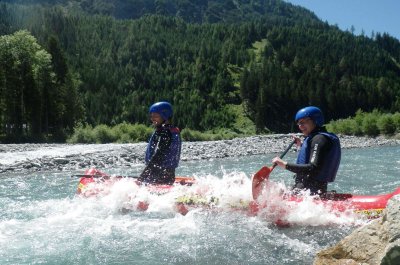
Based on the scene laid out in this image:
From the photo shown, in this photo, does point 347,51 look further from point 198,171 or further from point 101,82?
point 198,171

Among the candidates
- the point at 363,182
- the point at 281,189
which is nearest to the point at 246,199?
the point at 281,189

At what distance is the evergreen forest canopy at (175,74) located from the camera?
4741 centimetres

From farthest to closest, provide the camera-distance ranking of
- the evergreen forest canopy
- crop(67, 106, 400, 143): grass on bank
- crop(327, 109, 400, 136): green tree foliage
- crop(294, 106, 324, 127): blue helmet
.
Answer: crop(327, 109, 400, 136): green tree foliage, the evergreen forest canopy, crop(67, 106, 400, 143): grass on bank, crop(294, 106, 324, 127): blue helmet

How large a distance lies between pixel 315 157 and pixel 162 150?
3.77m

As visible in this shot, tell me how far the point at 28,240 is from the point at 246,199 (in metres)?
4.28

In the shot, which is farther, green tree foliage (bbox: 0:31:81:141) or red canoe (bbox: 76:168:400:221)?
green tree foliage (bbox: 0:31:81:141)

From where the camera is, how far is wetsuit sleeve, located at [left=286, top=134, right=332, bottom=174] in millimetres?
8523

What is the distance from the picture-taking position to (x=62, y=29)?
142 meters

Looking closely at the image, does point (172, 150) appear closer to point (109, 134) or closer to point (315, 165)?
point (315, 165)

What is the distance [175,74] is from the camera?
134 meters

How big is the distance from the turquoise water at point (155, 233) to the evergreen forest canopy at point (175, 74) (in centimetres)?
3640

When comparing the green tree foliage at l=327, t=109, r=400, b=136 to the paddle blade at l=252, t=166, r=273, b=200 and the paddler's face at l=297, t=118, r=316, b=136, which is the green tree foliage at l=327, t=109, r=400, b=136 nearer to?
the paddler's face at l=297, t=118, r=316, b=136

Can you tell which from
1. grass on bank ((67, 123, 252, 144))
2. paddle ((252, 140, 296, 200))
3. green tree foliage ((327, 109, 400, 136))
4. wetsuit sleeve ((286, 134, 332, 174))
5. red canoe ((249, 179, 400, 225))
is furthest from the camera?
Answer: green tree foliage ((327, 109, 400, 136))

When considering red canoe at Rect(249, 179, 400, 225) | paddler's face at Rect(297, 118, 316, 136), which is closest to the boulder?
red canoe at Rect(249, 179, 400, 225)
